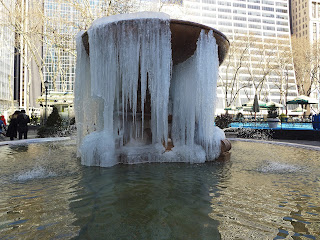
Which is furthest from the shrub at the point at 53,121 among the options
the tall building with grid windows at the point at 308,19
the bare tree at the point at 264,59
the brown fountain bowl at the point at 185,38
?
the tall building with grid windows at the point at 308,19

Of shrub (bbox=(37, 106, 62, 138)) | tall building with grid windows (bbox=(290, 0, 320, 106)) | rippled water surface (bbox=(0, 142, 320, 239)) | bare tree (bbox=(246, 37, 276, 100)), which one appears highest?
tall building with grid windows (bbox=(290, 0, 320, 106))

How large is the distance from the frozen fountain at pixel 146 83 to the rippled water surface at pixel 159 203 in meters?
0.99

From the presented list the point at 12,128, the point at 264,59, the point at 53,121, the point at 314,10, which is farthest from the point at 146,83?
the point at 314,10

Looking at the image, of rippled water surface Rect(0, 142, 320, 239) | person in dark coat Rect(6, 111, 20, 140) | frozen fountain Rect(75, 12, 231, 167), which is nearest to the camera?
rippled water surface Rect(0, 142, 320, 239)

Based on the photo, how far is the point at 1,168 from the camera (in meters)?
4.86

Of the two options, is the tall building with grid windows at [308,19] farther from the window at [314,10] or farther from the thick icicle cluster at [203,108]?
the thick icicle cluster at [203,108]

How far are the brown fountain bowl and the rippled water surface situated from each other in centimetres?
310

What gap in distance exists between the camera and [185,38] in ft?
18.2

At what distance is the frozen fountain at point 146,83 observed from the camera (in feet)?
17.0

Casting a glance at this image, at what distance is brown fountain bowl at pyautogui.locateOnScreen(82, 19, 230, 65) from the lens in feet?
17.1

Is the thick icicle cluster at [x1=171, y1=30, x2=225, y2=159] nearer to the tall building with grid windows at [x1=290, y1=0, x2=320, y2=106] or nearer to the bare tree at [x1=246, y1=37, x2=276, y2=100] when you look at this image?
the bare tree at [x1=246, y1=37, x2=276, y2=100]

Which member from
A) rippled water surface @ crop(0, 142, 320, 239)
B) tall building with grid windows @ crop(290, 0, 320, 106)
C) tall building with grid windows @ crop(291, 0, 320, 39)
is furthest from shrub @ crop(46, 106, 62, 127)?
tall building with grid windows @ crop(291, 0, 320, 39)

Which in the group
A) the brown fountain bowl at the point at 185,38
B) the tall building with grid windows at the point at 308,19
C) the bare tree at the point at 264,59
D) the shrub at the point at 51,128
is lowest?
the shrub at the point at 51,128

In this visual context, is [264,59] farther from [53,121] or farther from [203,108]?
[203,108]
